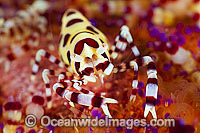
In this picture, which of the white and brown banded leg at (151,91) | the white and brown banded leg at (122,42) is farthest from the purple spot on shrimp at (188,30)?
the white and brown banded leg at (151,91)

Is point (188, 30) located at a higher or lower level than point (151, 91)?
higher

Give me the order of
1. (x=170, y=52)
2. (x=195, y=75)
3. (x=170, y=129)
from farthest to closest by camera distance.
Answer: (x=170, y=52) < (x=195, y=75) < (x=170, y=129)

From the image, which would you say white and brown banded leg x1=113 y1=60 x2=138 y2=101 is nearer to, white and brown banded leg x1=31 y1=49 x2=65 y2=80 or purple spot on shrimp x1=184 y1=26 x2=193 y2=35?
white and brown banded leg x1=31 y1=49 x2=65 y2=80

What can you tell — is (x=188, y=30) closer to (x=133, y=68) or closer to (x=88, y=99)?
(x=133, y=68)

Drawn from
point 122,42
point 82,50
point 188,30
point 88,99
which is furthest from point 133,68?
point 188,30

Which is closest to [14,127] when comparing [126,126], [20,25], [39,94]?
[39,94]

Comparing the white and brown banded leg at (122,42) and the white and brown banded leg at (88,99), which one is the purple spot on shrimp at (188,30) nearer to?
the white and brown banded leg at (122,42)

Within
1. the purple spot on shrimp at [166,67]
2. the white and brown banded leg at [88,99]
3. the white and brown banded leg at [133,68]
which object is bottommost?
the white and brown banded leg at [88,99]

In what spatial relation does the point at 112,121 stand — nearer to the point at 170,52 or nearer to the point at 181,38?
the point at 170,52
